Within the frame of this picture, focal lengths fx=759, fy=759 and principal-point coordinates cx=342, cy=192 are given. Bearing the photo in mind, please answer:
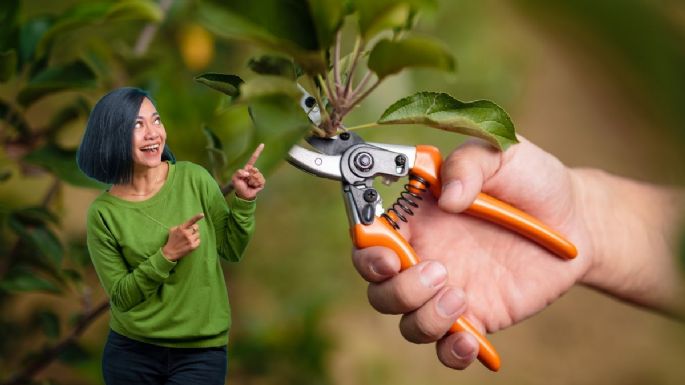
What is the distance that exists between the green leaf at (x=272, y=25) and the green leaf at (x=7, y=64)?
0.92 feet

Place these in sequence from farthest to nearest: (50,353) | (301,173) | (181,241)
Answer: (301,173)
(50,353)
(181,241)

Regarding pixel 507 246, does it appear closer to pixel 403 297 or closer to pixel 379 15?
pixel 403 297

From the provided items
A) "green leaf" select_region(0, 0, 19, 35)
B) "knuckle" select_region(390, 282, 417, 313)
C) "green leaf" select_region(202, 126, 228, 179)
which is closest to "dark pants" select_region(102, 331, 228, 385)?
"green leaf" select_region(202, 126, 228, 179)

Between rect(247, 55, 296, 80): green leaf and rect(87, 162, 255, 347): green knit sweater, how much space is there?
0.06 meters

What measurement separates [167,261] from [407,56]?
136mm

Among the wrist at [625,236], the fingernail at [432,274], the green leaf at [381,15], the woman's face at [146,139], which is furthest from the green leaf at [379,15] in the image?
the wrist at [625,236]

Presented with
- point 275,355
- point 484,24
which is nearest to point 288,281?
point 275,355

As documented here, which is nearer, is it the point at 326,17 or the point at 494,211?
the point at 326,17

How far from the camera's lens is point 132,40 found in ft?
3.38

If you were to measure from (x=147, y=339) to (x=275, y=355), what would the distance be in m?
0.69

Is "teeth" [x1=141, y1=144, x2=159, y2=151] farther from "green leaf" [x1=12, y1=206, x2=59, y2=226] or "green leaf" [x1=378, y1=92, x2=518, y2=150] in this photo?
"green leaf" [x1=12, y1=206, x2=59, y2=226]

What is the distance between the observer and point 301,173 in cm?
137

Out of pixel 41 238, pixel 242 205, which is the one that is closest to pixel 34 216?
pixel 41 238

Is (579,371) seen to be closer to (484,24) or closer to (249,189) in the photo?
(484,24)
